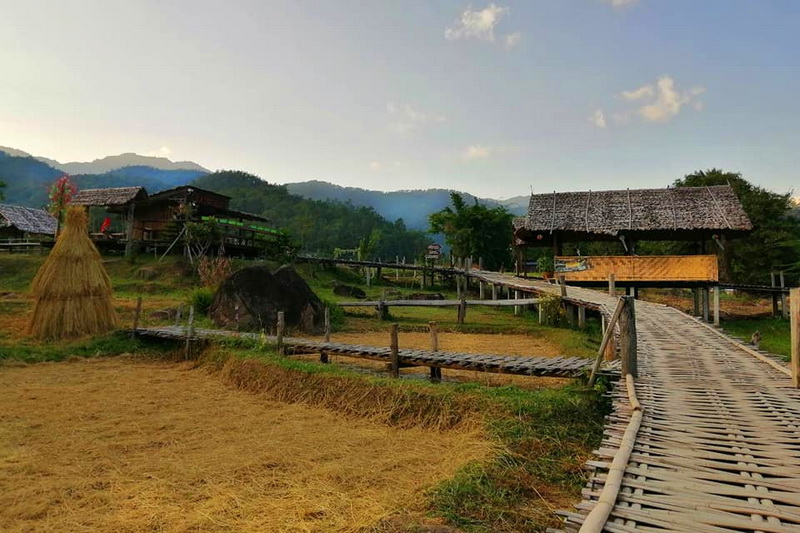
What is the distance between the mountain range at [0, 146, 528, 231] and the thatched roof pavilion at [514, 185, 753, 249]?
227 ft

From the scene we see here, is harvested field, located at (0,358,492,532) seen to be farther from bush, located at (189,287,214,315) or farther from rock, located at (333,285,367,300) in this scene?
rock, located at (333,285,367,300)

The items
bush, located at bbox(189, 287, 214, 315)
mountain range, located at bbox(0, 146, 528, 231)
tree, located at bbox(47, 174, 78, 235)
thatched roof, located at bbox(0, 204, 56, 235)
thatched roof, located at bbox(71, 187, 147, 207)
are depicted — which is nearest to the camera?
bush, located at bbox(189, 287, 214, 315)

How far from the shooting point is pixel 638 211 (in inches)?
755

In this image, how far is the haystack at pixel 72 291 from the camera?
1240cm

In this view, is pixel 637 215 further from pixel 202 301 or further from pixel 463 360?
pixel 202 301

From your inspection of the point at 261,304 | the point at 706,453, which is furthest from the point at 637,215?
the point at 706,453

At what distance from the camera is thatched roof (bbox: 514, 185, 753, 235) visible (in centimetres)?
1800

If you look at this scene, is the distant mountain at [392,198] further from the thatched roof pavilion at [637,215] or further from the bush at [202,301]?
the bush at [202,301]

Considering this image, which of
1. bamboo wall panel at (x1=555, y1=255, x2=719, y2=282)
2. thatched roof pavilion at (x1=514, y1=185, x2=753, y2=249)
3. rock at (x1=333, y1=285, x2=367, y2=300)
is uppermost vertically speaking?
thatched roof pavilion at (x1=514, y1=185, x2=753, y2=249)

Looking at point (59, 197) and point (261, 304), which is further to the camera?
point (59, 197)

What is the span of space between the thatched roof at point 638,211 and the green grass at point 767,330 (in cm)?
377

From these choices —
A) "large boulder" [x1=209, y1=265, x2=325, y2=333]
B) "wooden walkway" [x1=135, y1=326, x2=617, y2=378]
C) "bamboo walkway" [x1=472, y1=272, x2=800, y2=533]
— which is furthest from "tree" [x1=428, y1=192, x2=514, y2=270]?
"bamboo walkway" [x1=472, y1=272, x2=800, y2=533]

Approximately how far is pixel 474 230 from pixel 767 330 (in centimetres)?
1980

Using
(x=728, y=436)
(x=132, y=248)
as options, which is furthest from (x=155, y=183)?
(x=728, y=436)
